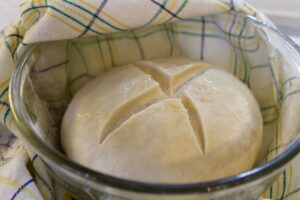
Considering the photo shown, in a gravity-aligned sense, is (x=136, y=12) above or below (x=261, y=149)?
above

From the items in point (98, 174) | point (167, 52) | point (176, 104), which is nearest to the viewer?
point (98, 174)

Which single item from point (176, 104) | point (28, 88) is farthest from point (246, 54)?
point (28, 88)

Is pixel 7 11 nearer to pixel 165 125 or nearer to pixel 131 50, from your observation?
pixel 131 50

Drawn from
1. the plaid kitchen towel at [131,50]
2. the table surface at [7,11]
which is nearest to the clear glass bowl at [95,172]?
the plaid kitchen towel at [131,50]

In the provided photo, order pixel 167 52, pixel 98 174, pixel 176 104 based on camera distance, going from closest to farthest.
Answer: pixel 98 174 → pixel 176 104 → pixel 167 52

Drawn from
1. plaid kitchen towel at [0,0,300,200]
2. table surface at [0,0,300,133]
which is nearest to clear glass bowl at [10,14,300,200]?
plaid kitchen towel at [0,0,300,200]

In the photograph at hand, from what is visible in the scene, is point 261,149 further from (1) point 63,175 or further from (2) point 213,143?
(1) point 63,175

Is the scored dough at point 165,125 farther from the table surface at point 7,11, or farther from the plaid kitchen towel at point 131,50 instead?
the table surface at point 7,11

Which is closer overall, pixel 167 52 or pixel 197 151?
pixel 197 151
